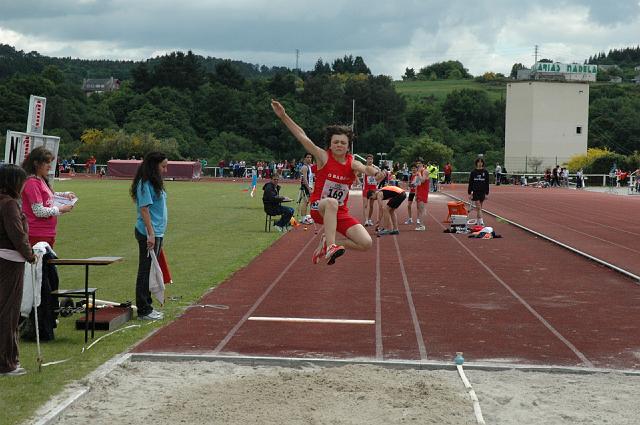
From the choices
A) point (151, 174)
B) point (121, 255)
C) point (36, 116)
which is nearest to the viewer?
point (151, 174)

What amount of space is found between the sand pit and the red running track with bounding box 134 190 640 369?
0.65 meters

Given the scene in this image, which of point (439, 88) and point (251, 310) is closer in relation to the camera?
point (251, 310)

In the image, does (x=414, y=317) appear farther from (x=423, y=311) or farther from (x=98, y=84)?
(x=98, y=84)

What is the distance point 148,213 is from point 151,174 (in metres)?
0.41

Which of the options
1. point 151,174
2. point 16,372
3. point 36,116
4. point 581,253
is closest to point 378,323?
point 151,174

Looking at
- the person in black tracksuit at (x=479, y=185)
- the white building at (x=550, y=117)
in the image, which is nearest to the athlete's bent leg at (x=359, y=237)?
the person in black tracksuit at (x=479, y=185)

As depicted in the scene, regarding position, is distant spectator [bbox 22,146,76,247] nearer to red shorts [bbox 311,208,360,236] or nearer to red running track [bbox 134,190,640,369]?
red running track [bbox 134,190,640,369]

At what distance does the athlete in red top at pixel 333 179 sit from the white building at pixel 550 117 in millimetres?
72522

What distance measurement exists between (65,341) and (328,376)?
2.73 m

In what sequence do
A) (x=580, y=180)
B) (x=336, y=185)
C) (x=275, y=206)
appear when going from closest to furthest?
1. (x=336, y=185)
2. (x=275, y=206)
3. (x=580, y=180)

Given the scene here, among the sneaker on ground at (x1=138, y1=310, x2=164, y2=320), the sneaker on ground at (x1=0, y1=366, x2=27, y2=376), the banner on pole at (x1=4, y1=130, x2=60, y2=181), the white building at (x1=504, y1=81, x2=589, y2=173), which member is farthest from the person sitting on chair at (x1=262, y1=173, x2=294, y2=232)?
the white building at (x1=504, y1=81, x2=589, y2=173)

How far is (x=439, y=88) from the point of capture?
144 metres

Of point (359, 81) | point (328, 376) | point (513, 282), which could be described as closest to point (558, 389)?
point (328, 376)

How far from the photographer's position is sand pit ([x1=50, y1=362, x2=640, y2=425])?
18.3 feet
